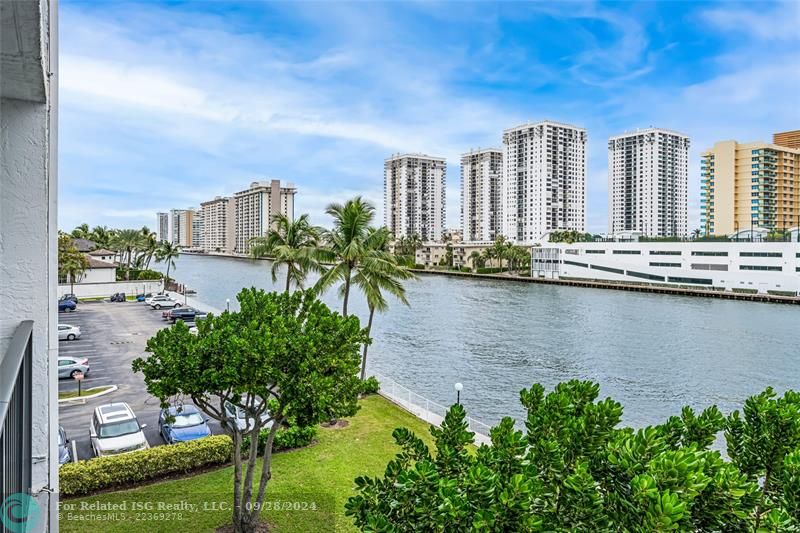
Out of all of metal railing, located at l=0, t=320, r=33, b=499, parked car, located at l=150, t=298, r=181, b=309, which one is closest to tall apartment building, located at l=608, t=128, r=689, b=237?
parked car, located at l=150, t=298, r=181, b=309

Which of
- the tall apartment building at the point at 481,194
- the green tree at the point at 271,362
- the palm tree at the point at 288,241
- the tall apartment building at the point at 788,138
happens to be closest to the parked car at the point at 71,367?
the palm tree at the point at 288,241

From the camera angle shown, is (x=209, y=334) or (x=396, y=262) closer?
(x=209, y=334)

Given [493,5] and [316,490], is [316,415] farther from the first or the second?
[493,5]

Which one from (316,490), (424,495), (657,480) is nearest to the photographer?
(657,480)

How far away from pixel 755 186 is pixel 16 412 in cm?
11598

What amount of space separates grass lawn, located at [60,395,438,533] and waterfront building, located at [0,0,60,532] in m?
6.13

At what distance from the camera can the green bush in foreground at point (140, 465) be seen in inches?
354

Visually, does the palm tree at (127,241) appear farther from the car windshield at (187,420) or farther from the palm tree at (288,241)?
the car windshield at (187,420)

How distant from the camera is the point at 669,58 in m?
48.0

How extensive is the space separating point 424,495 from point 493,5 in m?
16.2

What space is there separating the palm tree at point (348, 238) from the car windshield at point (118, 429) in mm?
6182

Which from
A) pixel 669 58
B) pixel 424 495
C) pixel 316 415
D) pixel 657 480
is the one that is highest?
pixel 669 58

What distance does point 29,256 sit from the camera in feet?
7.91

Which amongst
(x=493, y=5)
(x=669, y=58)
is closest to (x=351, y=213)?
(x=493, y=5)
